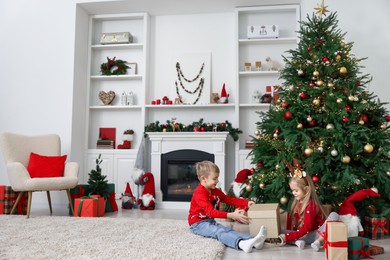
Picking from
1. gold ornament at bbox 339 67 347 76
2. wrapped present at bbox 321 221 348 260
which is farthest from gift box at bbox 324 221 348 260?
gold ornament at bbox 339 67 347 76

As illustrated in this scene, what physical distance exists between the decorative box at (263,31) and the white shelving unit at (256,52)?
0.19ft

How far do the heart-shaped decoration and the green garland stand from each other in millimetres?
825

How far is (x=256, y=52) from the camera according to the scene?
17.5ft

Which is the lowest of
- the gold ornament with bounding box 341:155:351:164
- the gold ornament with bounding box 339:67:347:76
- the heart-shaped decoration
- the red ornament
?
the gold ornament with bounding box 341:155:351:164

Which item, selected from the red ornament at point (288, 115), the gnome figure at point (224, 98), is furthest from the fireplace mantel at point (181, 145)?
the red ornament at point (288, 115)

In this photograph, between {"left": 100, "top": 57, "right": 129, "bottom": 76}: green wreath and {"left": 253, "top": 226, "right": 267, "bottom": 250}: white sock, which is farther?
{"left": 100, "top": 57, "right": 129, "bottom": 76}: green wreath

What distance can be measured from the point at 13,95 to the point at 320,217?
4.51m

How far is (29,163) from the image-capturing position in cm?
402

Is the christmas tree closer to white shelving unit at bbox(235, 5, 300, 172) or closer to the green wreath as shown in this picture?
white shelving unit at bbox(235, 5, 300, 172)

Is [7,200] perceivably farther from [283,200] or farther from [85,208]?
[283,200]

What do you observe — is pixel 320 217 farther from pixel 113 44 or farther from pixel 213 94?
pixel 113 44

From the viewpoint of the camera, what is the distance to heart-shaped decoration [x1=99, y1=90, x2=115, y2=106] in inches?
215

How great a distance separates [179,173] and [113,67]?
1.93 m

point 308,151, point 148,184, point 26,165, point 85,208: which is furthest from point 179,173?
point 308,151
